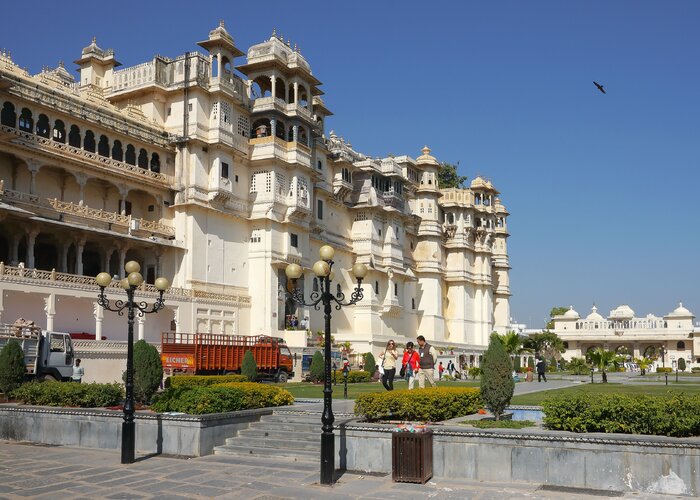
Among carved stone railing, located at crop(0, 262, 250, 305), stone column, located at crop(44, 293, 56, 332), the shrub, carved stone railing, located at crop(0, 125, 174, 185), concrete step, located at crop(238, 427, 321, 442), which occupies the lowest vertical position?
concrete step, located at crop(238, 427, 321, 442)

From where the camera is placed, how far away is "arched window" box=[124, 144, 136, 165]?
4541 centimetres

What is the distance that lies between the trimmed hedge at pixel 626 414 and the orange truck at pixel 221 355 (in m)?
24.4

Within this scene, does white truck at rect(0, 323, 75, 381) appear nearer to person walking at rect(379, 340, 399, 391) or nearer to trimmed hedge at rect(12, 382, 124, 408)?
trimmed hedge at rect(12, 382, 124, 408)

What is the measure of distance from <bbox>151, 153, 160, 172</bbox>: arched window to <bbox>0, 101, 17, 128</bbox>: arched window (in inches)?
391

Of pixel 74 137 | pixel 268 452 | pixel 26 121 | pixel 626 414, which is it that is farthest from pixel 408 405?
pixel 74 137

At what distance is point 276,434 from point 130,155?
32.4 meters

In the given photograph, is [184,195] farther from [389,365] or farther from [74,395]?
[74,395]

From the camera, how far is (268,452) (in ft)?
54.9

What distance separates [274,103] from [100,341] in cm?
2244

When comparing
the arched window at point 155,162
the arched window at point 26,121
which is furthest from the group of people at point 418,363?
the arched window at point 155,162

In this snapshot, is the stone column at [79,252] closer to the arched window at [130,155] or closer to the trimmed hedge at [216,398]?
the arched window at [130,155]

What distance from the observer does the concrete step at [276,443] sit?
16609 millimetres

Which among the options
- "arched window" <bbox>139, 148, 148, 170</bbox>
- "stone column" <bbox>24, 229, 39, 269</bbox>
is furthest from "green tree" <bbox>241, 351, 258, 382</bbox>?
"arched window" <bbox>139, 148, 148, 170</bbox>

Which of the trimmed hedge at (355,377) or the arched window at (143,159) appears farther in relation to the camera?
the arched window at (143,159)
